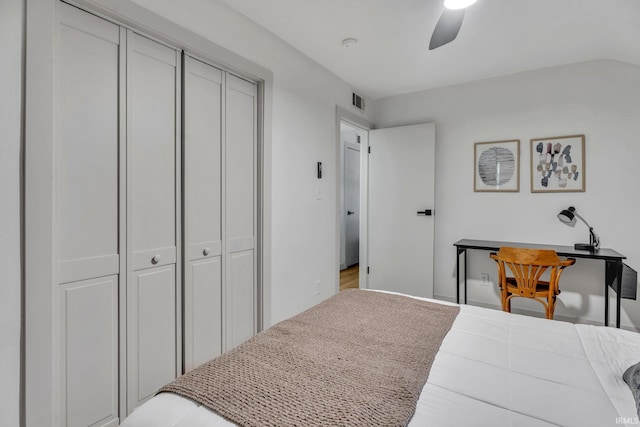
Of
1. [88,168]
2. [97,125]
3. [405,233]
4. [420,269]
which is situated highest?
[97,125]

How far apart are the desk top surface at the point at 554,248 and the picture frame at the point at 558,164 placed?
1.75 ft

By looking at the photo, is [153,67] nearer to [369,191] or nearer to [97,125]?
[97,125]

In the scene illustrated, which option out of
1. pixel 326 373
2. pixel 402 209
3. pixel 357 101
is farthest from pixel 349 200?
pixel 326 373

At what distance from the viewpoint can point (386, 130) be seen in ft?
12.4

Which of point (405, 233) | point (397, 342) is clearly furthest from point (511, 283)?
point (397, 342)

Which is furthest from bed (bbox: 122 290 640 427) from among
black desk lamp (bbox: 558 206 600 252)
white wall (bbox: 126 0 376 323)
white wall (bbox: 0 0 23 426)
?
black desk lamp (bbox: 558 206 600 252)

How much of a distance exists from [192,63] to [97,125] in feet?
2.25

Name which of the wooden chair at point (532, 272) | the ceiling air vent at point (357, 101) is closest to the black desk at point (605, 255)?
the wooden chair at point (532, 272)

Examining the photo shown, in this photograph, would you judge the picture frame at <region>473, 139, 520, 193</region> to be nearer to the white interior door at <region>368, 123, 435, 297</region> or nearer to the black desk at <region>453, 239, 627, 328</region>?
the white interior door at <region>368, 123, 435, 297</region>

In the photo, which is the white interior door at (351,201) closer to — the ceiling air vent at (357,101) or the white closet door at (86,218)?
the ceiling air vent at (357,101)

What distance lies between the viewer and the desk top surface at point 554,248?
2.54 metres

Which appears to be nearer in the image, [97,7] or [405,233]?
[97,7]

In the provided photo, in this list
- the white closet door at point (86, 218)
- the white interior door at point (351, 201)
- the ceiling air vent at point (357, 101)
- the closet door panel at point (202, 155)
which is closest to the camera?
the white closet door at point (86, 218)

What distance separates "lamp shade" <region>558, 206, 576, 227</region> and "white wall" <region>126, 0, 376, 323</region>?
2098 millimetres
